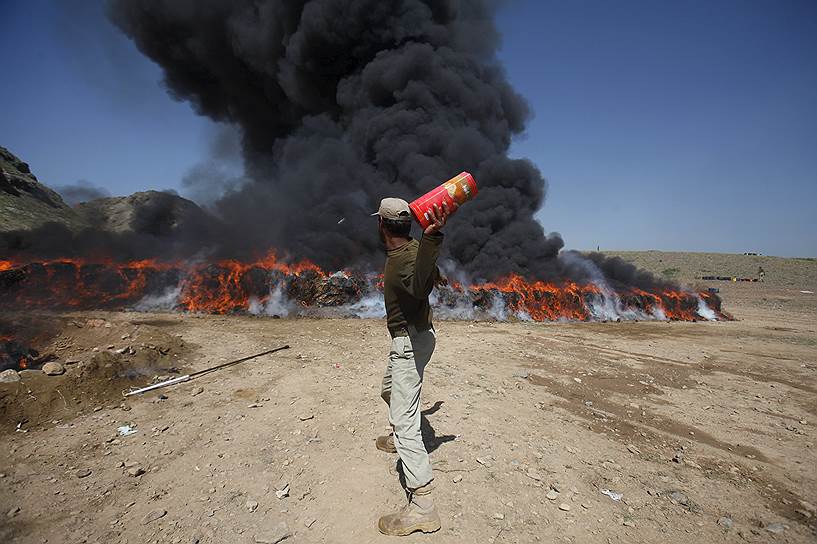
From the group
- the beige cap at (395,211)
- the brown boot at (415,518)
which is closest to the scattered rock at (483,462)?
the brown boot at (415,518)

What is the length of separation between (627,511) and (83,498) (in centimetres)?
453

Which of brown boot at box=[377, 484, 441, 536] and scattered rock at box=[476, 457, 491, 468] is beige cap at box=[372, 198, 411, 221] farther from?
scattered rock at box=[476, 457, 491, 468]

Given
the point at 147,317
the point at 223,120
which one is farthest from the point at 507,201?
the point at 223,120

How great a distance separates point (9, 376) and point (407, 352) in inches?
219

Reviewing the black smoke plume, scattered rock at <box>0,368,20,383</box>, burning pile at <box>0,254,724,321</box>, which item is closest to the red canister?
scattered rock at <box>0,368,20,383</box>

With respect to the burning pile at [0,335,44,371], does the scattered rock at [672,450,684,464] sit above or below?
below

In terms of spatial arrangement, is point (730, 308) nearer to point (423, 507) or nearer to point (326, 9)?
point (423, 507)

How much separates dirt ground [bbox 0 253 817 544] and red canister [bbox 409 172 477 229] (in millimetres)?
2367

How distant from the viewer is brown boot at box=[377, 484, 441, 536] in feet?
10.1

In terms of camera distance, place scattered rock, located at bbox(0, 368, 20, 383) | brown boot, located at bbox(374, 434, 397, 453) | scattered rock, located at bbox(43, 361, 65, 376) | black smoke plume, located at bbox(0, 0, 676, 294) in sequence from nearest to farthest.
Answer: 1. brown boot, located at bbox(374, 434, 397, 453)
2. scattered rock, located at bbox(0, 368, 20, 383)
3. scattered rock, located at bbox(43, 361, 65, 376)
4. black smoke plume, located at bbox(0, 0, 676, 294)

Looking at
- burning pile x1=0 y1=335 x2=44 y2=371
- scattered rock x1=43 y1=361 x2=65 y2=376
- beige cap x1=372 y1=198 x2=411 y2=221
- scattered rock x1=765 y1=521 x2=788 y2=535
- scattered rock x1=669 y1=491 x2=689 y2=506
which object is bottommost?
scattered rock x1=765 y1=521 x2=788 y2=535

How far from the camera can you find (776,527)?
3.40 meters

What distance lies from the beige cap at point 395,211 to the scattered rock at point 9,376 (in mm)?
5565

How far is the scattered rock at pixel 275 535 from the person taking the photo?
309 cm
